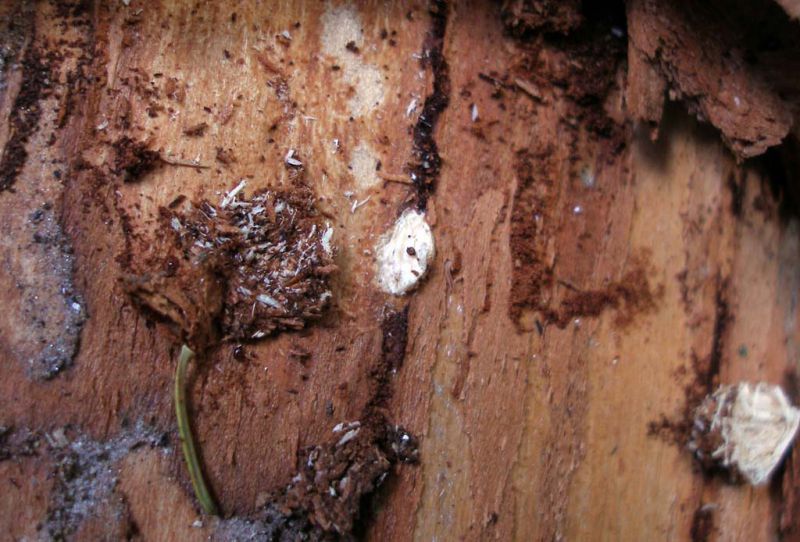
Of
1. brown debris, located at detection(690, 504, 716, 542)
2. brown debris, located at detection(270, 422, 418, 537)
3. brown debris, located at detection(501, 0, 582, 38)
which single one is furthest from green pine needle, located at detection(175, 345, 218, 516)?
brown debris, located at detection(690, 504, 716, 542)

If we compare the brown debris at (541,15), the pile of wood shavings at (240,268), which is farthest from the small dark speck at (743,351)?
the pile of wood shavings at (240,268)

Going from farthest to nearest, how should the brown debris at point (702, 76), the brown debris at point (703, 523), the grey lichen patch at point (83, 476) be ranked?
the brown debris at point (703, 523) < the brown debris at point (702, 76) < the grey lichen patch at point (83, 476)

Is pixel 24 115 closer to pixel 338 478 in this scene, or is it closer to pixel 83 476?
pixel 83 476

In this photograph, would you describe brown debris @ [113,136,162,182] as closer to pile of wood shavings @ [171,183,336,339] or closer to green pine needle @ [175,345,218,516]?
pile of wood shavings @ [171,183,336,339]

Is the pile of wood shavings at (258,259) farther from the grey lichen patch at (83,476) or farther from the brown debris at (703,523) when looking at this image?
the brown debris at (703,523)

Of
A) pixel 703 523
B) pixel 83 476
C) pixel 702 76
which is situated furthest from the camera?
pixel 703 523

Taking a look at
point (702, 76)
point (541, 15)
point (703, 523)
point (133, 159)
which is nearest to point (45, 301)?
point (133, 159)
